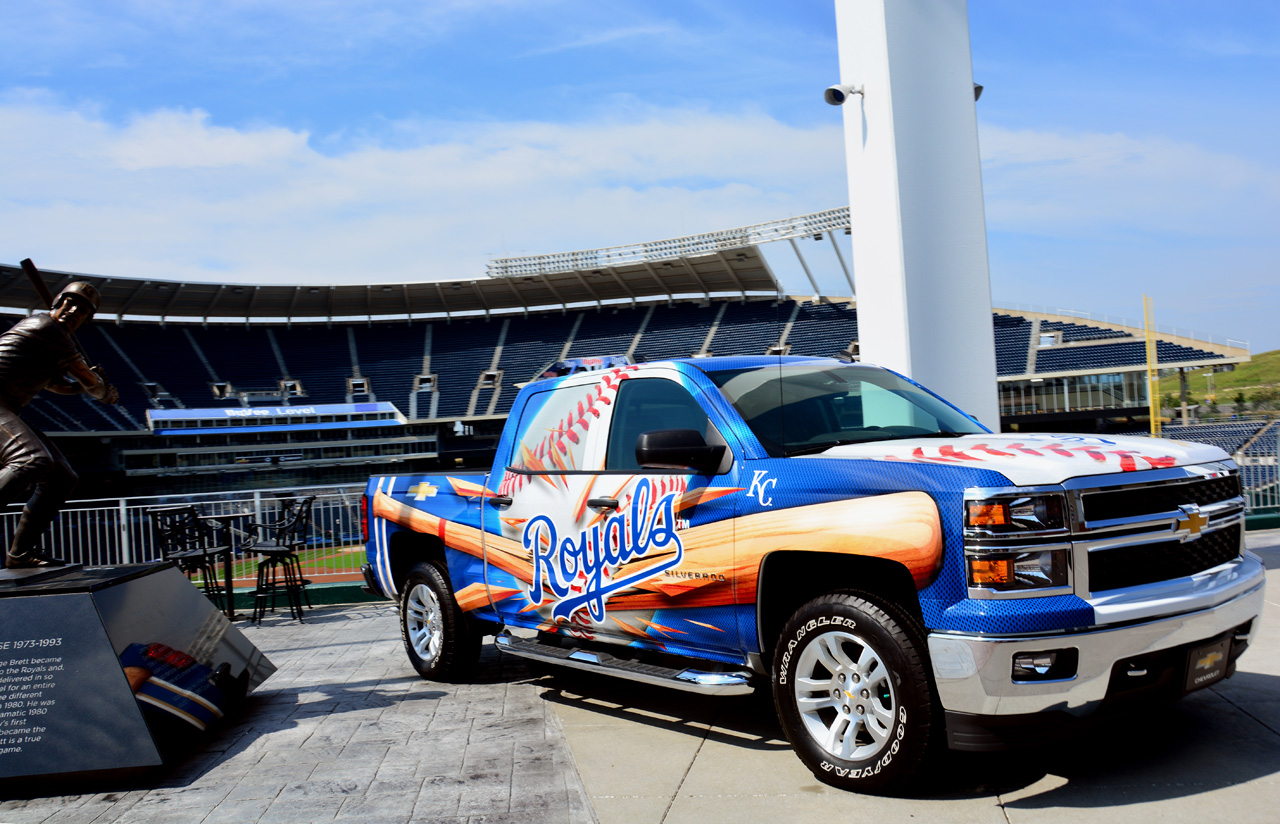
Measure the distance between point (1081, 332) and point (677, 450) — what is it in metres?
46.9

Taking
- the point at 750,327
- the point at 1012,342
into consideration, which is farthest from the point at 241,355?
the point at 1012,342

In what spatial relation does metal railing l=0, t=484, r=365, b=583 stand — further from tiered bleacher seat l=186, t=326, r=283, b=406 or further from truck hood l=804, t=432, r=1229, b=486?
tiered bleacher seat l=186, t=326, r=283, b=406

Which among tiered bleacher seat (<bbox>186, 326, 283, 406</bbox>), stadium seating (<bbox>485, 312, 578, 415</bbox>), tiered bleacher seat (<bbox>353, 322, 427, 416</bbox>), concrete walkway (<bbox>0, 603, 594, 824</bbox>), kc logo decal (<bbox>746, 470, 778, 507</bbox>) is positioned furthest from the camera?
tiered bleacher seat (<bbox>353, 322, 427, 416</bbox>)

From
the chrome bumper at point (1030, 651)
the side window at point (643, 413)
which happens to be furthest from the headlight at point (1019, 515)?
the side window at point (643, 413)

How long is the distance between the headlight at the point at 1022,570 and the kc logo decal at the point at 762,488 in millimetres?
975

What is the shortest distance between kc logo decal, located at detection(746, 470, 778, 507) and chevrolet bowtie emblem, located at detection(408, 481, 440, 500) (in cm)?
280

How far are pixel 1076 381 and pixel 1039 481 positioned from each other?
43.9 m

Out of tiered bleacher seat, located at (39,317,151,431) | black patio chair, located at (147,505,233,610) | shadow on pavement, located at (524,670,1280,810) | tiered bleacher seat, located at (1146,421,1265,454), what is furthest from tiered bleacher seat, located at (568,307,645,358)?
shadow on pavement, located at (524,670,1280,810)

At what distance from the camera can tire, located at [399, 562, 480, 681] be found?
5.77 meters

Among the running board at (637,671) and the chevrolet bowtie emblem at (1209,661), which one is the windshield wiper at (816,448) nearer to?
the running board at (637,671)

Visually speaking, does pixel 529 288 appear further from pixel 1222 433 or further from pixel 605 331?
Result: pixel 1222 433

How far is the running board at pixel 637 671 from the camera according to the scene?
152 inches

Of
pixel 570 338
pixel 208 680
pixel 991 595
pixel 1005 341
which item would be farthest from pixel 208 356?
pixel 991 595

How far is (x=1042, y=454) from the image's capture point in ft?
11.0
